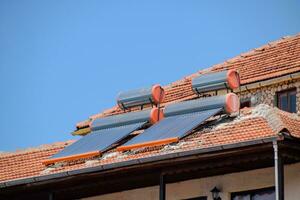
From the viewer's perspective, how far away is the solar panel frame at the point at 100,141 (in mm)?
39094

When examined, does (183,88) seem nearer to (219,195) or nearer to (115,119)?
(115,119)

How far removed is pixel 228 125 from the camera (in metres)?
37.1

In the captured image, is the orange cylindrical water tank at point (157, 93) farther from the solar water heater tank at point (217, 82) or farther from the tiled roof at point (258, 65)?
the tiled roof at point (258, 65)

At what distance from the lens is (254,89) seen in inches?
1644

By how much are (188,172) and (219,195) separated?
967 mm

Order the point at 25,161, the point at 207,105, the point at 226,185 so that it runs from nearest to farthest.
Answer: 1. the point at 226,185
2. the point at 207,105
3. the point at 25,161

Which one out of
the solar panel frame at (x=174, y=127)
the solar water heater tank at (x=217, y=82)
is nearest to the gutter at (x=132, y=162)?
the solar panel frame at (x=174, y=127)

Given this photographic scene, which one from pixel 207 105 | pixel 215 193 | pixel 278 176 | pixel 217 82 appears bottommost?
pixel 278 176

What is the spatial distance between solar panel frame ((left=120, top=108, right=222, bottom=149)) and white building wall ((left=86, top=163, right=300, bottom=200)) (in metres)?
1.34

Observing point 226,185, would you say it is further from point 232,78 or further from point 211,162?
point 232,78

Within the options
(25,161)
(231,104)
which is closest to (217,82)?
(231,104)

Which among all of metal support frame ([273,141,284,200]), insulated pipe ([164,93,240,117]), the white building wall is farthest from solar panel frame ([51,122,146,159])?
metal support frame ([273,141,284,200])

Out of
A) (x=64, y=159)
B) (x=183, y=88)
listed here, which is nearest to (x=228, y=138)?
(x=64, y=159)

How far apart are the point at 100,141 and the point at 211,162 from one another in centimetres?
472
